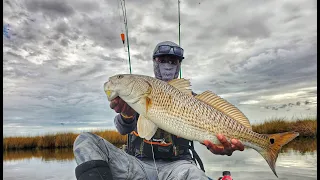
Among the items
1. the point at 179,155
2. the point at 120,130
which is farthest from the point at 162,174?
the point at 120,130

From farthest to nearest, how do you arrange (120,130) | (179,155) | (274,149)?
(179,155) → (120,130) → (274,149)

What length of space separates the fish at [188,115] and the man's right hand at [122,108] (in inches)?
9.6

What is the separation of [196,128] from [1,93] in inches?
134

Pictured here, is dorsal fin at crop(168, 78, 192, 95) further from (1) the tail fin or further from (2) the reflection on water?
(2) the reflection on water

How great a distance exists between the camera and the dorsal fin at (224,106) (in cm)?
343

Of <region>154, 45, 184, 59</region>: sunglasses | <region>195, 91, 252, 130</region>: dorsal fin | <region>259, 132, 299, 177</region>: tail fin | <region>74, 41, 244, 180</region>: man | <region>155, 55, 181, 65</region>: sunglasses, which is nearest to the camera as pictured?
<region>259, 132, 299, 177</region>: tail fin

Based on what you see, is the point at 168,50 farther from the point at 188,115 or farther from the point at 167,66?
the point at 188,115

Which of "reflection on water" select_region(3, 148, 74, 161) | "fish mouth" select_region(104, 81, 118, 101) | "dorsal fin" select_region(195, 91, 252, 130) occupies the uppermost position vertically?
"fish mouth" select_region(104, 81, 118, 101)

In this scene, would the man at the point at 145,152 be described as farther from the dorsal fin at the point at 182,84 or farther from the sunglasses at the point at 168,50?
the dorsal fin at the point at 182,84

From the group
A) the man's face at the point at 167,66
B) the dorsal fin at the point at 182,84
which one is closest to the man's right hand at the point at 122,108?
the dorsal fin at the point at 182,84

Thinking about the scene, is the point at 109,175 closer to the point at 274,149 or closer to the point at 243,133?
the point at 243,133

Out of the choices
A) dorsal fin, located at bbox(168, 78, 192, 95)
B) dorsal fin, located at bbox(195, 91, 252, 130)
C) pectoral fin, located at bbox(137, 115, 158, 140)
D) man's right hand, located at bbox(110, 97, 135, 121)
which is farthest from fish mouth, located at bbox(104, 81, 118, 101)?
dorsal fin, located at bbox(195, 91, 252, 130)

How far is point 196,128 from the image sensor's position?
11.1 ft

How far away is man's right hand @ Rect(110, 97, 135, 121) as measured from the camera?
148 inches
